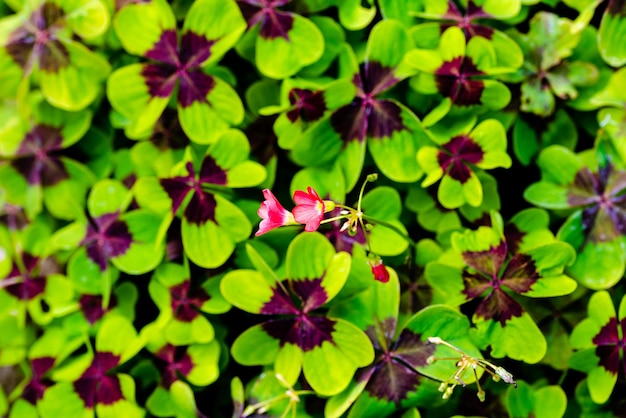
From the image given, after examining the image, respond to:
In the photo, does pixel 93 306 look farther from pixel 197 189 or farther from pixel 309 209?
pixel 309 209

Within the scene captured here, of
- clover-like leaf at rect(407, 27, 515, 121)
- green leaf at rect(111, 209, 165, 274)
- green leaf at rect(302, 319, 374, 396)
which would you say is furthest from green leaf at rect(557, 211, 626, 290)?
green leaf at rect(111, 209, 165, 274)

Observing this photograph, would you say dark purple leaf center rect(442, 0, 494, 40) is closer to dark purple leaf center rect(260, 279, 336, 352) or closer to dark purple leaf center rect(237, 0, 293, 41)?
dark purple leaf center rect(237, 0, 293, 41)

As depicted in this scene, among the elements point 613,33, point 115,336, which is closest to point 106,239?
point 115,336

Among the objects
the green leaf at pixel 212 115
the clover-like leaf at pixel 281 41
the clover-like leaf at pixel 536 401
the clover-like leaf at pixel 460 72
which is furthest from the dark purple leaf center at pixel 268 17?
the clover-like leaf at pixel 536 401

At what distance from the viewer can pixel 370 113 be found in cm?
97

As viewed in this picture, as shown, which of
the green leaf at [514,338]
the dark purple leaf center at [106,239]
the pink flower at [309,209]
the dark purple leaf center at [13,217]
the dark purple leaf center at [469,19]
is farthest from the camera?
the dark purple leaf center at [13,217]

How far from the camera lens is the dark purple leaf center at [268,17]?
0.99 m

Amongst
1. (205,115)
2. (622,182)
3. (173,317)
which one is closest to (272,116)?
(205,115)

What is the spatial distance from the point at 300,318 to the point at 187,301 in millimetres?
203

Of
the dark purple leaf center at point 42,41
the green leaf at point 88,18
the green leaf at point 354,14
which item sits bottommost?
the dark purple leaf center at point 42,41

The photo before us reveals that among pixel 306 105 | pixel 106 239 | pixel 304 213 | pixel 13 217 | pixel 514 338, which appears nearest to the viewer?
pixel 304 213

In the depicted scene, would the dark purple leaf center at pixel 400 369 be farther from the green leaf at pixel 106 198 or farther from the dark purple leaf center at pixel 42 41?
the dark purple leaf center at pixel 42 41

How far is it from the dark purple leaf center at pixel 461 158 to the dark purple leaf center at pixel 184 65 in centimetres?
39

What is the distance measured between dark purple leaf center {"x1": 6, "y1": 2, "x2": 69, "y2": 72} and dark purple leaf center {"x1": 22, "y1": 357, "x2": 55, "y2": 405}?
0.51 m
